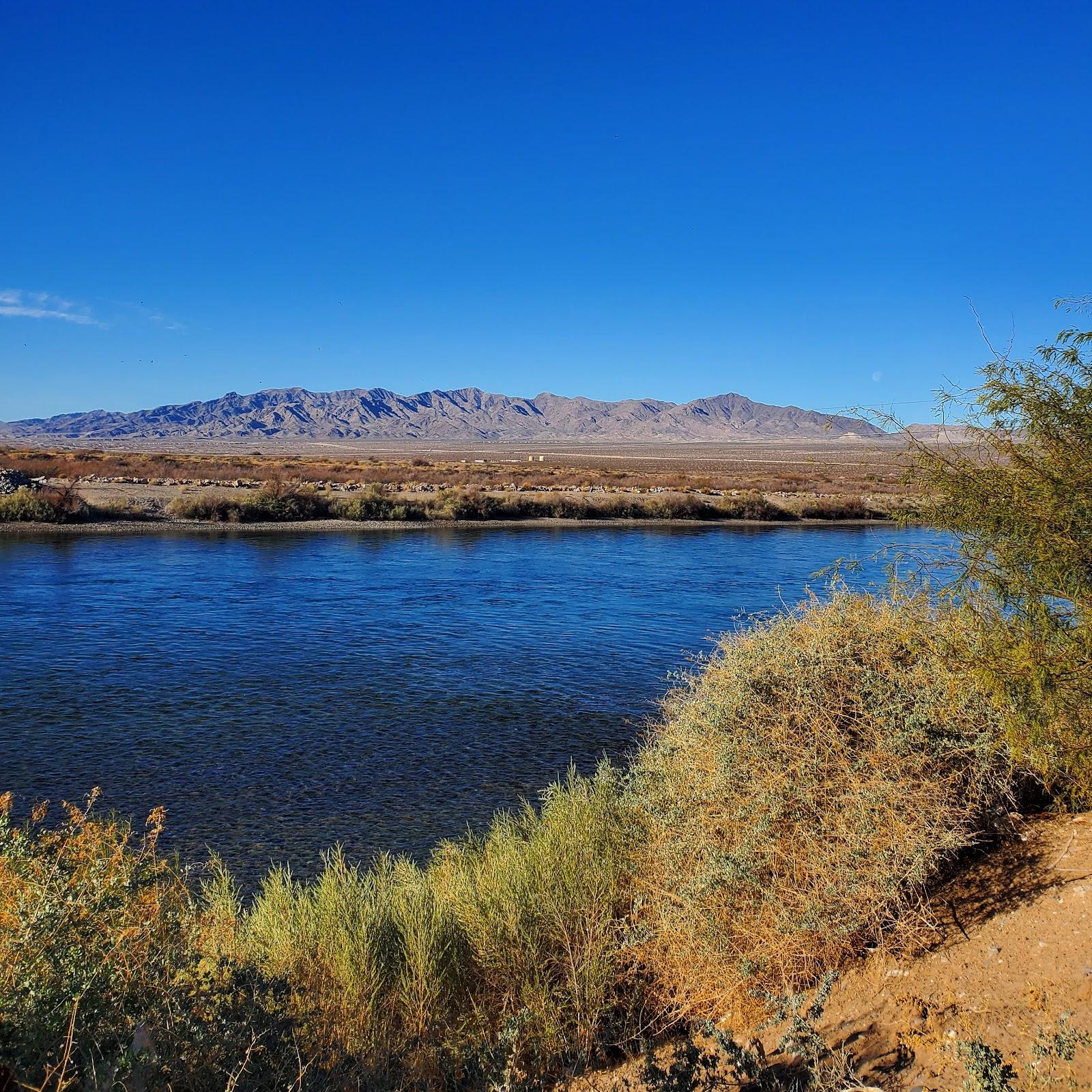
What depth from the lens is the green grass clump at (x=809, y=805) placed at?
199 inches

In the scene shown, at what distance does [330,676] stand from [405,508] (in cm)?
2581

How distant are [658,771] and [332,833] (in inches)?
153

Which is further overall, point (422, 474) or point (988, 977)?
point (422, 474)

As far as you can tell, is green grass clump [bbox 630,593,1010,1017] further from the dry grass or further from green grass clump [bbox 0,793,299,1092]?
the dry grass

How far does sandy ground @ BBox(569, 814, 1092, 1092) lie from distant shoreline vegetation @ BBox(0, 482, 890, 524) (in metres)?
34.9

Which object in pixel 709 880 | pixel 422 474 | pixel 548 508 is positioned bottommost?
pixel 709 880

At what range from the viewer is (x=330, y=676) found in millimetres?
14703

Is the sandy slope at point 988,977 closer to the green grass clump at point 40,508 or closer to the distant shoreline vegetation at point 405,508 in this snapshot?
the distant shoreline vegetation at point 405,508

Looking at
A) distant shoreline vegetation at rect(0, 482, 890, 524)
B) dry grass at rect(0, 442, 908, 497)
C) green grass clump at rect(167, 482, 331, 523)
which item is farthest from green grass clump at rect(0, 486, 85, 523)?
dry grass at rect(0, 442, 908, 497)

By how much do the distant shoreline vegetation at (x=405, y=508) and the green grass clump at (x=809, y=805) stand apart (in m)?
33.9

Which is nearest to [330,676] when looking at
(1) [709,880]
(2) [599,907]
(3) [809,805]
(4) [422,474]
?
(2) [599,907]

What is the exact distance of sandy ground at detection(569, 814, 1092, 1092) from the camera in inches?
164

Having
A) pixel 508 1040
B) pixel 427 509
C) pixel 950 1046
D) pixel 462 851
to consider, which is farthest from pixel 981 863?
pixel 427 509

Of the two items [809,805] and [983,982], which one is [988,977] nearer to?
[983,982]
